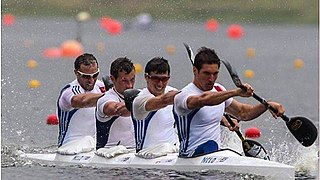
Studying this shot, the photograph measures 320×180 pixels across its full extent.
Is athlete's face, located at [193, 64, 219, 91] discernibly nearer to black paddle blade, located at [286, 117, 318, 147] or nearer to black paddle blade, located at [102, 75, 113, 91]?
black paddle blade, located at [286, 117, 318, 147]

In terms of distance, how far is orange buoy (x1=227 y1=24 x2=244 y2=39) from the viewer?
1298 inches

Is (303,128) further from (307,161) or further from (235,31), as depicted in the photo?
(235,31)

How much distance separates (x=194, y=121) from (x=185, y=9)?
2060cm

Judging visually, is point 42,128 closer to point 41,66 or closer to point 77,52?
point 41,66

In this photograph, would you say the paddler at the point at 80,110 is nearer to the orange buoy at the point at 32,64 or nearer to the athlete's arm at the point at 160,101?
the athlete's arm at the point at 160,101

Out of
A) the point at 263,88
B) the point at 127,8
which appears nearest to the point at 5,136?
the point at 263,88

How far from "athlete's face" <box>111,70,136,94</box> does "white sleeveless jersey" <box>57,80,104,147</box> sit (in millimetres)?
564

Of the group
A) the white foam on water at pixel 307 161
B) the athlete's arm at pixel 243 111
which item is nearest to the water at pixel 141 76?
the white foam on water at pixel 307 161

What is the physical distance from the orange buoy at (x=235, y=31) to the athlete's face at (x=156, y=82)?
79.3 feet

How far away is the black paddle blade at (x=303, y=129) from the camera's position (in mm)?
8359

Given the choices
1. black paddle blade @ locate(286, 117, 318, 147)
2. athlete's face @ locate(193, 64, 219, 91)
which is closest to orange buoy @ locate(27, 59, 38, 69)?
black paddle blade @ locate(286, 117, 318, 147)

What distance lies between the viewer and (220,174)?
8039 millimetres

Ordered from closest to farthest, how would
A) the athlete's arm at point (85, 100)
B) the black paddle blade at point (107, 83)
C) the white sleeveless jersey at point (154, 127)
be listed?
1. the white sleeveless jersey at point (154, 127)
2. the athlete's arm at point (85, 100)
3. the black paddle blade at point (107, 83)

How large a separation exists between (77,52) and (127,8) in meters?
8.72
